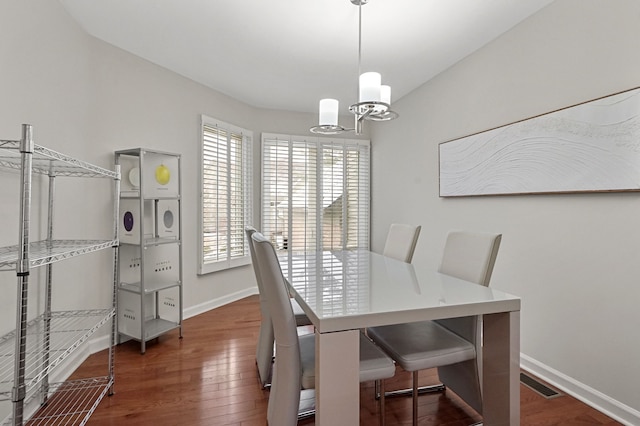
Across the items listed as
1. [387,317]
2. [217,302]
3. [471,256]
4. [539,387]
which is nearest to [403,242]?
[471,256]

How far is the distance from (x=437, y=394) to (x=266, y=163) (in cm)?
332

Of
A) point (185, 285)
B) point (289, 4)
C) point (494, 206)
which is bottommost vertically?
point (185, 285)

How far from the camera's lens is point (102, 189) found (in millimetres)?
2721

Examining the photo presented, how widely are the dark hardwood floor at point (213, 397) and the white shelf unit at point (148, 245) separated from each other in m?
0.25

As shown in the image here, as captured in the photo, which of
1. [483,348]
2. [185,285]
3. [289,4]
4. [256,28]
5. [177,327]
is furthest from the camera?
[185,285]

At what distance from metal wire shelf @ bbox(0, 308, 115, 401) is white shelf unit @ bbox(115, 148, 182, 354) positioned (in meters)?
0.46

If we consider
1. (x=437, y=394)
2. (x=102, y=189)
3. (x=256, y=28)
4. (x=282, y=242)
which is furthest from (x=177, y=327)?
(x=256, y=28)

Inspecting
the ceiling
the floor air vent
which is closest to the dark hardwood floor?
the floor air vent

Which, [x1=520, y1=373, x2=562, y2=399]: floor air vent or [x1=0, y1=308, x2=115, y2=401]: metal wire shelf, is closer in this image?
[x1=0, y1=308, x2=115, y2=401]: metal wire shelf

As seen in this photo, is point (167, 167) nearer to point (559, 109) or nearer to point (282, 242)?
point (282, 242)

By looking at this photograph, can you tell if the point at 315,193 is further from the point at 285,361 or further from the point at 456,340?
the point at 285,361

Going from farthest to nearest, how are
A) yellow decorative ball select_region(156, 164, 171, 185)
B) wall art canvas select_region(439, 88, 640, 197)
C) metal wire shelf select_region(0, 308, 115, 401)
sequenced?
1. yellow decorative ball select_region(156, 164, 171, 185)
2. wall art canvas select_region(439, 88, 640, 197)
3. metal wire shelf select_region(0, 308, 115, 401)

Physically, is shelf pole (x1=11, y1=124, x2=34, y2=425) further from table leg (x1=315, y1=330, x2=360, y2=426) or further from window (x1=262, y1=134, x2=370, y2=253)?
window (x1=262, y1=134, x2=370, y2=253)

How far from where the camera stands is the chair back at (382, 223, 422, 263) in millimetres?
2518
